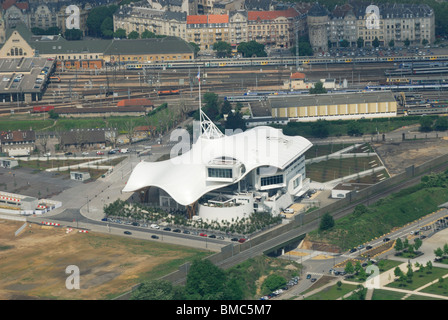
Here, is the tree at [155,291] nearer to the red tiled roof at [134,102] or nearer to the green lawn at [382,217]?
the green lawn at [382,217]

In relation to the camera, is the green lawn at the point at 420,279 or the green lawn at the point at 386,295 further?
the green lawn at the point at 420,279

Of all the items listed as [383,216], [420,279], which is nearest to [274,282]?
[420,279]

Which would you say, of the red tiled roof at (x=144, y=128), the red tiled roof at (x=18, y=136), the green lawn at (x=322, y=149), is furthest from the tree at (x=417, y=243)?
the red tiled roof at (x=18, y=136)

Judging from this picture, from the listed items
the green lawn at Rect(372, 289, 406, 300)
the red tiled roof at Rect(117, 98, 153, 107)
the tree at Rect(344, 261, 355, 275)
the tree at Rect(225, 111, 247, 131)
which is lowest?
the green lawn at Rect(372, 289, 406, 300)

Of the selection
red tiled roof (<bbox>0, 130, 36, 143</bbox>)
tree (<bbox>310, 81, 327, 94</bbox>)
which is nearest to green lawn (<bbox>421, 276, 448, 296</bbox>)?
red tiled roof (<bbox>0, 130, 36, 143</bbox>)

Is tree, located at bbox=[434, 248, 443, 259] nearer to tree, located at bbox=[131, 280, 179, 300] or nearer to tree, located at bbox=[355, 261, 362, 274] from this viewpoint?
tree, located at bbox=[355, 261, 362, 274]

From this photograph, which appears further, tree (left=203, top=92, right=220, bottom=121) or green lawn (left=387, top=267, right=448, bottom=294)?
tree (left=203, top=92, right=220, bottom=121)

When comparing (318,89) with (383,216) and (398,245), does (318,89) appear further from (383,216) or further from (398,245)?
(398,245)
